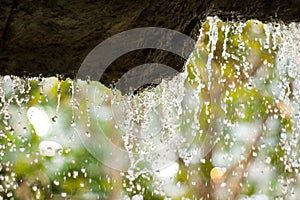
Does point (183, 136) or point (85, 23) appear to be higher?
point (183, 136)

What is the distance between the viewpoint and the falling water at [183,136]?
4.96 metres

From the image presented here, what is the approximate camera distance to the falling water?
4961 millimetres

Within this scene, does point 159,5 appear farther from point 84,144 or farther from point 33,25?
point 84,144

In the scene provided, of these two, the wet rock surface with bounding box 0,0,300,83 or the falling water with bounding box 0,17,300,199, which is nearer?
the wet rock surface with bounding box 0,0,300,83

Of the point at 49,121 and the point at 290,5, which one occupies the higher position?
the point at 49,121

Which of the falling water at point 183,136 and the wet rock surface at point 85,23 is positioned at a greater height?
the falling water at point 183,136

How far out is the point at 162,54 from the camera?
1675 millimetres

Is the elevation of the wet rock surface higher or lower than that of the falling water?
lower

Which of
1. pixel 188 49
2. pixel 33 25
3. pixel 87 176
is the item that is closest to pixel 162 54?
pixel 188 49

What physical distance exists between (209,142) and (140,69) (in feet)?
12.1

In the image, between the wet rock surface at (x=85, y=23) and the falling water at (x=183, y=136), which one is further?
the falling water at (x=183, y=136)

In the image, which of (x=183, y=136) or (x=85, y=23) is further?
(x=183, y=136)

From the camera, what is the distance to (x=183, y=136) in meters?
5.29

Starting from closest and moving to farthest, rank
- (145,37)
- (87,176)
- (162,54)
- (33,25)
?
(33,25), (145,37), (162,54), (87,176)
